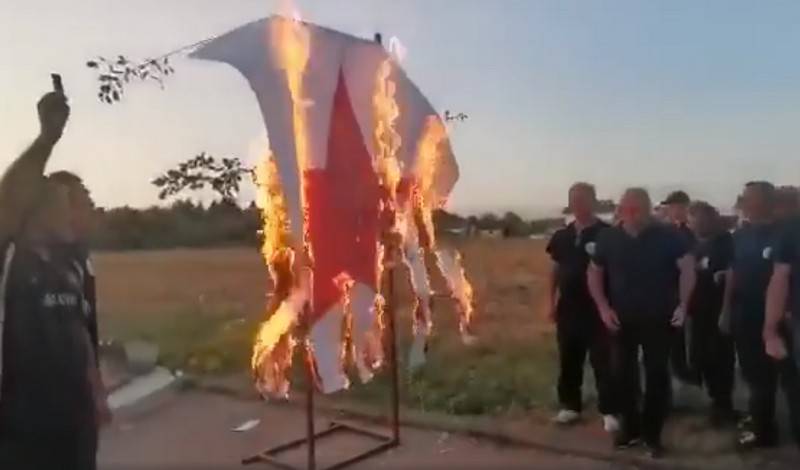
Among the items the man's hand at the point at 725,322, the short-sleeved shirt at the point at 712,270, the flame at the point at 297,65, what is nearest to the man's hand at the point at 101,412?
the flame at the point at 297,65

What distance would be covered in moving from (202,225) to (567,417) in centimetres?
221

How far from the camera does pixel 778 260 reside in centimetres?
418

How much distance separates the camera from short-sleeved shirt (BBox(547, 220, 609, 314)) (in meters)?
4.92

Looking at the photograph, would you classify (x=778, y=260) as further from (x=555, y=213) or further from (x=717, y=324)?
(x=555, y=213)

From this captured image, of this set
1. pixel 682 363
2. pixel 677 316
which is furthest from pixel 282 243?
pixel 682 363

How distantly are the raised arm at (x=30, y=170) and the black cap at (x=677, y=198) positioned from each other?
322 cm

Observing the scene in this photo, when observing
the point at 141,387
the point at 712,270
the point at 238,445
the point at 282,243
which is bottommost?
the point at 238,445

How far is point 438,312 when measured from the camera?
5371 mm

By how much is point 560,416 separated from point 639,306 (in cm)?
93

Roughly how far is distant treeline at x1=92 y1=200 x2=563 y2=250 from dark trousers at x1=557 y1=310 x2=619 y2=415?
1.75 feet

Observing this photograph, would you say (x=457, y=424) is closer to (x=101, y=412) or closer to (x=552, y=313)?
(x=552, y=313)

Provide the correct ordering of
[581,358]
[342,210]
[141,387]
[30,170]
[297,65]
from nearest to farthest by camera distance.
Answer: [30,170]
[297,65]
[342,210]
[581,358]
[141,387]

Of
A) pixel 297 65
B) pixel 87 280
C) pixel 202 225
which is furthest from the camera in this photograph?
pixel 202 225

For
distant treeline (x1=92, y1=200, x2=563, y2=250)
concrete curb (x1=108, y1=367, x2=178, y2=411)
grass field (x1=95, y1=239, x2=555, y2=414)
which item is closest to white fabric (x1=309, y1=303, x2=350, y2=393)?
distant treeline (x1=92, y1=200, x2=563, y2=250)
